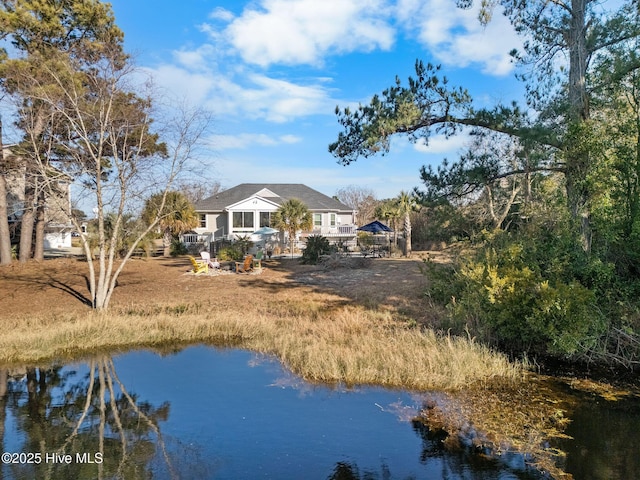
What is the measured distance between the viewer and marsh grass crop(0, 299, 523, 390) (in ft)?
27.8

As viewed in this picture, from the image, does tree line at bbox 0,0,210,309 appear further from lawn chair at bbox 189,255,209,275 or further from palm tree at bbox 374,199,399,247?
palm tree at bbox 374,199,399,247

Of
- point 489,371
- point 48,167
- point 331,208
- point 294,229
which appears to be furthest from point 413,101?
point 331,208

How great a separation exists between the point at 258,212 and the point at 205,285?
62.9 feet

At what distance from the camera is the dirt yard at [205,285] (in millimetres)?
14750

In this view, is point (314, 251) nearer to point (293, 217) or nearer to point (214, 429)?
point (293, 217)

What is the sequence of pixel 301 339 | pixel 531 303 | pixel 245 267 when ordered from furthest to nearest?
1. pixel 245 267
2. pixel 301 339
3. pixel 531 303

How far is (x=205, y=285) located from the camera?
61.3 ft

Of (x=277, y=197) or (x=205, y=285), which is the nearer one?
(x=205, y=285)

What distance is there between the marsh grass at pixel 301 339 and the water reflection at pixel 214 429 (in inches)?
23.6

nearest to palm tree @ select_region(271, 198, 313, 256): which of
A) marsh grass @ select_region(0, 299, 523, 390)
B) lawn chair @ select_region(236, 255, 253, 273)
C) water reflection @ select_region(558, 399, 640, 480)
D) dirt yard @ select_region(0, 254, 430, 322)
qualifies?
dirt yard @ select_region(0, 254, 430, 322)

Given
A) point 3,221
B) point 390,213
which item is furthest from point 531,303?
point 390,213

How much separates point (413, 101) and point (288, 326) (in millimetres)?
6244

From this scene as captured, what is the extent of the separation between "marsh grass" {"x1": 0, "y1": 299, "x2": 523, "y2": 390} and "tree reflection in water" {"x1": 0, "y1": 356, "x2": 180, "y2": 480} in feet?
5.62

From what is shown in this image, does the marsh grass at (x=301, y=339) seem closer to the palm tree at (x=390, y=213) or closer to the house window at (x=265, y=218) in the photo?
the palm tree at (x=390, y=213)
